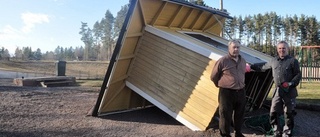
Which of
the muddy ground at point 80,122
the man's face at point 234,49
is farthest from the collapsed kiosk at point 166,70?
the man's face at point 234,49

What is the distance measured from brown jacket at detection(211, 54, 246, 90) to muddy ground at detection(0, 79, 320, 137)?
1.48 m

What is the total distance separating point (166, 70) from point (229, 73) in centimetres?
220

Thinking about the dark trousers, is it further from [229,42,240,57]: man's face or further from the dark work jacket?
the dark work jacket

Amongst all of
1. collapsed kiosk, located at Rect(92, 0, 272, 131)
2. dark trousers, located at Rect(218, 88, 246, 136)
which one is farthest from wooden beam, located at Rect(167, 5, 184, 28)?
dark trousers, located at Rect(218, 88, 246, 136)

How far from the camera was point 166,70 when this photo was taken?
25.3 ft

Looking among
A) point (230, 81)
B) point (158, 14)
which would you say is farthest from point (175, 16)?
point (230, 81)

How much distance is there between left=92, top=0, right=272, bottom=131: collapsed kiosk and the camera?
7.05 m

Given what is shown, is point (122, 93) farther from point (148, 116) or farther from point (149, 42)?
point (149, 42)

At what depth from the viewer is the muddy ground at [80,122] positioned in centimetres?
674

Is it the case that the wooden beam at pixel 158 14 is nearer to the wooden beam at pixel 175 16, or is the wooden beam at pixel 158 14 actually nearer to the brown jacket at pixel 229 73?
the wooden beam at pixel 175 16

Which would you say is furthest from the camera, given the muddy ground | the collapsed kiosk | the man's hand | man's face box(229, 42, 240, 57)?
the collapsed kiosk

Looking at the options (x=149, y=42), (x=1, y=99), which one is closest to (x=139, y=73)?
(x=149, y=42)

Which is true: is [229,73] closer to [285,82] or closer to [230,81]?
[230,81]

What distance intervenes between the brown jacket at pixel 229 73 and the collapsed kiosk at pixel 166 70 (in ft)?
2.81
